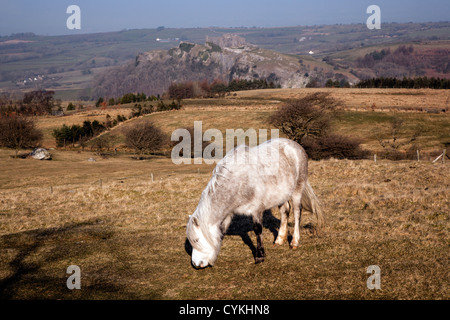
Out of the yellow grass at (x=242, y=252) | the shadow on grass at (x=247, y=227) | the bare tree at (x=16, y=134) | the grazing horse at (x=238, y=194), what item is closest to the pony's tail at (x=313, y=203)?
the yellow grass at (x=242, y=252)

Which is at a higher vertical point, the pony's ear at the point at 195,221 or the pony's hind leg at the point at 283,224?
the pony's ear at the point at 195,221

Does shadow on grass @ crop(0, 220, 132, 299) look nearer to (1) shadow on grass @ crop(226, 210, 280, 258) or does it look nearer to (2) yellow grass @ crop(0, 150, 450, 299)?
(2) yellow grass @ crop(0, 150, 450, 299)

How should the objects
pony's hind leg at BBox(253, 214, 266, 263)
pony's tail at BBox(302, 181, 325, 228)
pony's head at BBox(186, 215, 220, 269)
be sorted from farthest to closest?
pony's tail at BBox(302, 181, 325, 228) → pony's hind leg at BBox(253, 214, 266, 263) → pony's head at BBox(186, 215, 220, 269)

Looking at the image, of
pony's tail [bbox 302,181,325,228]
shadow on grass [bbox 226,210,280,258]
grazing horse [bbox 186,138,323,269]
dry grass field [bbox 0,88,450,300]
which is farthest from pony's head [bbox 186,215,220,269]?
pony's tail [bbox 302,181,325,228]

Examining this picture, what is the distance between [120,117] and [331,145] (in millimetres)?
76527

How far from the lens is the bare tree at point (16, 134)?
2779 inches

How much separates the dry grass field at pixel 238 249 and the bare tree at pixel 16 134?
52177 mm

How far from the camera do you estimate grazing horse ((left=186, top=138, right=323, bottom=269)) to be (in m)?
10.1

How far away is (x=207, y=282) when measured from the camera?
9859 mm

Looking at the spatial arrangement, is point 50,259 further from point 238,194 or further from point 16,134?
point 16,134

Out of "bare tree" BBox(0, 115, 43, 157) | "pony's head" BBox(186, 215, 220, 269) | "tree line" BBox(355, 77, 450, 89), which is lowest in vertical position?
"bare tree" BBox(0, 115, 43, 157)

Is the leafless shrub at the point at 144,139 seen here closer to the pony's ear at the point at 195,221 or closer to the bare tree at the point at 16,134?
the bare tree at the point at 16,134

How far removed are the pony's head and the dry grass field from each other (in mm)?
525

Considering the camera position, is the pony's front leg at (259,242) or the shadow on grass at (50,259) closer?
the shadow on grass at (50,259)
